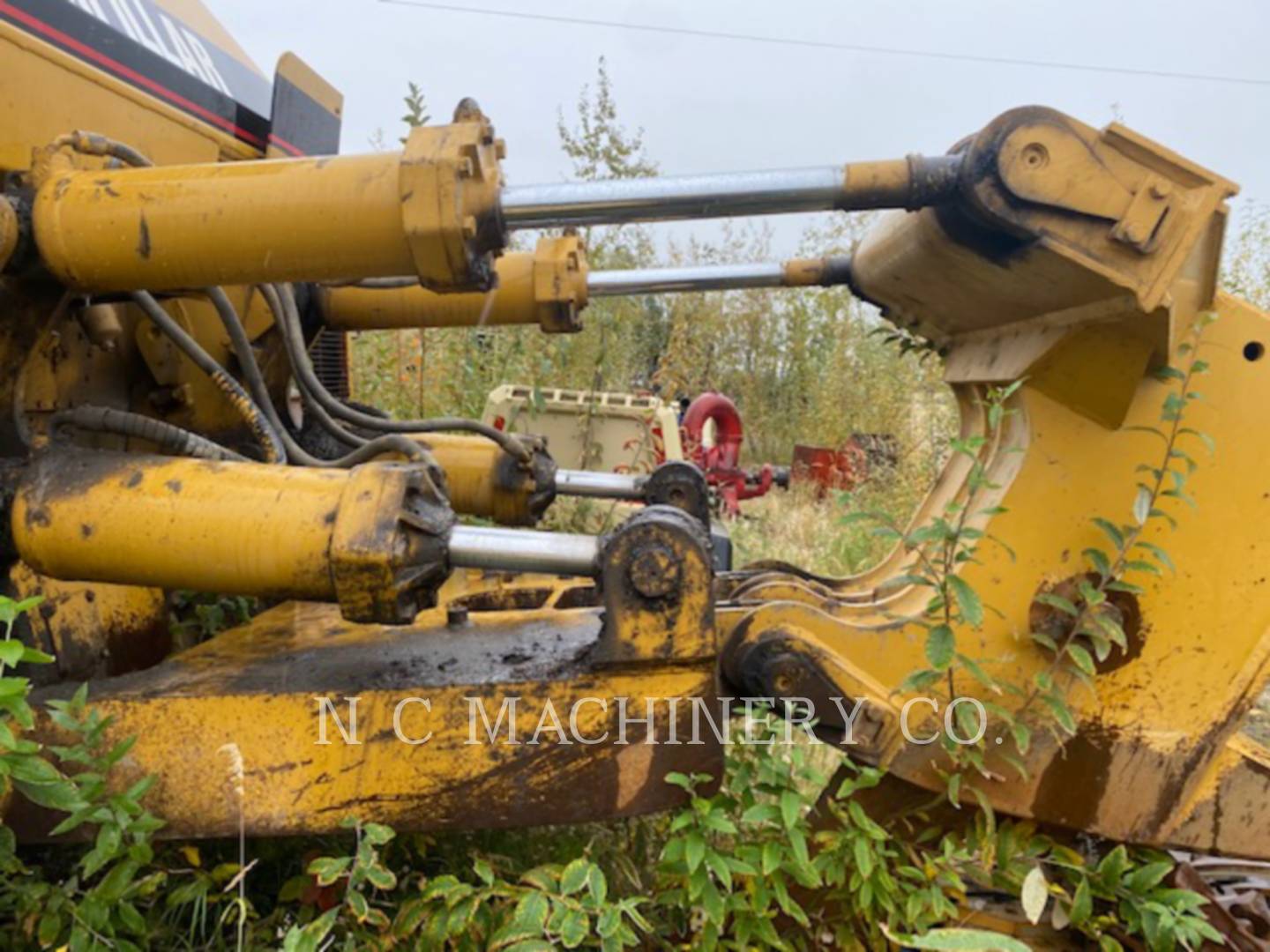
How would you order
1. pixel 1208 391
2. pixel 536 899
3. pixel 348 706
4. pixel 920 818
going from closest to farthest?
pixel 536 899, pixel 348 706, pixel 1208 391, pixel 920 818

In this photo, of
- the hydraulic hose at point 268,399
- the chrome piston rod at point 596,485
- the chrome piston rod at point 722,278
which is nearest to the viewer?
the hydraulic hose at point 268,399

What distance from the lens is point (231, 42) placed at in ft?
9.61

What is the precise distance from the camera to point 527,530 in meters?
1.66

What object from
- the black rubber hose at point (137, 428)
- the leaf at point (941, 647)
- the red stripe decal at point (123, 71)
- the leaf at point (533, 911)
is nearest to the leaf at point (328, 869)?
the leaf at point (533, 911)

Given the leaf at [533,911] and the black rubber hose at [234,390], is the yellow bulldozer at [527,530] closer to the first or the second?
the black rubber hose at [234,390]

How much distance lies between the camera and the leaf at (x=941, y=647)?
4.91 feet

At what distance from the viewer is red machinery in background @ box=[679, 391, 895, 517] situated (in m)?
6.18

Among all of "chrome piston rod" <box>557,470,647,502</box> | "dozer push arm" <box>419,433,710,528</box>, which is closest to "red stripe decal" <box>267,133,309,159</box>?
"dozer push arm" <box>419,433,710,528</box>

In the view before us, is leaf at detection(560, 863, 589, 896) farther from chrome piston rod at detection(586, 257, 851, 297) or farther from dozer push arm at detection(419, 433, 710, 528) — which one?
chrome piston rod at detection(586, 257, 851, 297)

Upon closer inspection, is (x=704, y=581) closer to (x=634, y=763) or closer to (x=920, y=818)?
(x=634, y=763)

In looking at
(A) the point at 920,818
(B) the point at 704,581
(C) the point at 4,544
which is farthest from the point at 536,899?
(C) the point at 4,544

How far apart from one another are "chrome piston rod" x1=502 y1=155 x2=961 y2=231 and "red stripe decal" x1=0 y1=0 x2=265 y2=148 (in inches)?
41.2

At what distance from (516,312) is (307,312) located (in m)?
0.68

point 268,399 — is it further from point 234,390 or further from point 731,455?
point 731,455
